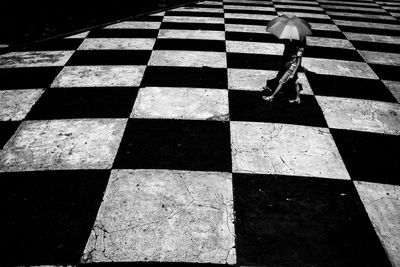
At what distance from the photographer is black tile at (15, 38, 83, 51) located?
4.04m

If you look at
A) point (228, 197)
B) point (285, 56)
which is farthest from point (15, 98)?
point (285, 56)

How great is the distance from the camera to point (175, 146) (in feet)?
7.51

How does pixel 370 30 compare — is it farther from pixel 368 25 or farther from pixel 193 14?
pixel 193 14

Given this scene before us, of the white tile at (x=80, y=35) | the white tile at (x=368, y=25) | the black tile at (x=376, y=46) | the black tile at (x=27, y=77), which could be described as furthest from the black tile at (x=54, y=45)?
the white tile at (x=368, y=25)

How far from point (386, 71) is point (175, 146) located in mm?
3099

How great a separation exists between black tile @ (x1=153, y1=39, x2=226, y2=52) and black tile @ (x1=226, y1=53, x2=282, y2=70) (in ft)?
0.98

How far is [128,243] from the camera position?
1572 millimetres

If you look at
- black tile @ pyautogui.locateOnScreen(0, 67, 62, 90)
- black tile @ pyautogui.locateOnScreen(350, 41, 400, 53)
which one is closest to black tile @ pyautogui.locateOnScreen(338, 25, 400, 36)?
black tile @ pyautogui.locateOnScreen(350, 41, 400, 53)

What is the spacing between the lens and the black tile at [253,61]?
3.71 m

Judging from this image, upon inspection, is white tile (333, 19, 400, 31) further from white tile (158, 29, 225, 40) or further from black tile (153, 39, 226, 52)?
black tile (153, 39, 226, 52)

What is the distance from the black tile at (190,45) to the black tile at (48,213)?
2591 millimetres

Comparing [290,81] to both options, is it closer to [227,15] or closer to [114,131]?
[114,131]

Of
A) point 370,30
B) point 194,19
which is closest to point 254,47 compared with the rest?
point 194,19

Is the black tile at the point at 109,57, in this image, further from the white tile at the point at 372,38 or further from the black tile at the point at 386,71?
the white tile at the point at 372,38
